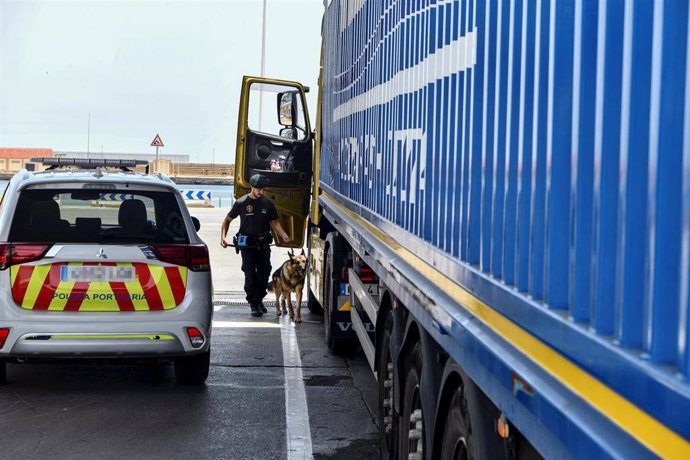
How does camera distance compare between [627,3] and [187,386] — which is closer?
[627,3]

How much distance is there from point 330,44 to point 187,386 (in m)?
4.06

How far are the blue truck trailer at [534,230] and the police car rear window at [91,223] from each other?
8.10 ft

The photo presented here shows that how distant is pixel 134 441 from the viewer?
24.4ft

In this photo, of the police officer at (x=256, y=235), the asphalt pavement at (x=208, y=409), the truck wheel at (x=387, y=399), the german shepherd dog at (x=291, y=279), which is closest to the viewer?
the truck wheel at (x=387, y=399)

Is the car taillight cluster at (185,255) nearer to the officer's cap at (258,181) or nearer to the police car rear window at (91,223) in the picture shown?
the police car rear window at (91,223)

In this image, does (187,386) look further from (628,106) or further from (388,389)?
(628,106)

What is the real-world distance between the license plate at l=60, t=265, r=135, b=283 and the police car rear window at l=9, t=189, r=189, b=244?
0.74 ft

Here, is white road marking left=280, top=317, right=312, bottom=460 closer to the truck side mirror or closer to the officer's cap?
the officer's cap

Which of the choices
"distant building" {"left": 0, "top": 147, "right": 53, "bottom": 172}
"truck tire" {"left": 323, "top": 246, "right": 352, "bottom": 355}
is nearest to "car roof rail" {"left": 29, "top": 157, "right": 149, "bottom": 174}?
"truck tire" {"left": 323, "top": 246, "right": 352, "bottom": 355}

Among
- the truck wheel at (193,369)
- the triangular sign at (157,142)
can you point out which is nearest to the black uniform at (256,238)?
the truck wheel at (193,369)

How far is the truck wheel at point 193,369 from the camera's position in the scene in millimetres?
9070

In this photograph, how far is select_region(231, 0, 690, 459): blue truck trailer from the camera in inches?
88.5

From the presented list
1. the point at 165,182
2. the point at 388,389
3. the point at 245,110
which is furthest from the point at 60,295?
the point at 245,110

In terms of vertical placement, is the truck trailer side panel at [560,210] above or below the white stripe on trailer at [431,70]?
below
